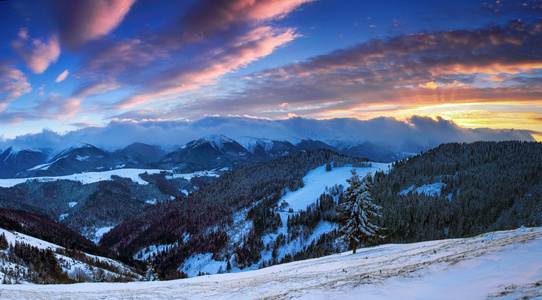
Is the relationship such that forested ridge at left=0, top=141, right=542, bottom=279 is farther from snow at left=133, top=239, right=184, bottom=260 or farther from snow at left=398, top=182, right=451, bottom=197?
snow at left=133, top=239, right=184, bottom=260

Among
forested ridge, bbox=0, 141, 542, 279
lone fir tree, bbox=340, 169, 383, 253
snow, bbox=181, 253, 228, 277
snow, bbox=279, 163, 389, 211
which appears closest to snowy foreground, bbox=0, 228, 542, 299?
lone fir tree, bbox=340, 169, 383, 253

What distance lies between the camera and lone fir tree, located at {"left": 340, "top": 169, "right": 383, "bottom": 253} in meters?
42.5

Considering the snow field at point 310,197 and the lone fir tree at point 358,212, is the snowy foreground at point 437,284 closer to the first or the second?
the lone fir tree at point 358,212

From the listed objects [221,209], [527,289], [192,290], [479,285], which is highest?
[527,289]

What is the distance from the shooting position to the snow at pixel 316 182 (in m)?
143

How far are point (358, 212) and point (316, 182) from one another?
410 feet

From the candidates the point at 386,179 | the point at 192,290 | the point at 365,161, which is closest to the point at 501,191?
the point at 386,179

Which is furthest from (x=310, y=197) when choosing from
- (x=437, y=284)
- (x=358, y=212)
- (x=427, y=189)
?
(x=437, y=284)

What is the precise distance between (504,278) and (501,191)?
130207 mm

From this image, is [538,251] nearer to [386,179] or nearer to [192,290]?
[192,290]

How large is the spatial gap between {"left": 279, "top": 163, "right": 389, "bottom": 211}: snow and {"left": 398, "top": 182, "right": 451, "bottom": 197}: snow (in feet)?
69.4

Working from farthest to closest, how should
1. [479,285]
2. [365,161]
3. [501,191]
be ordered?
[365,161]
[501,191]
[479,285]

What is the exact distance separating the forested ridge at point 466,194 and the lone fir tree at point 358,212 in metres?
38.0

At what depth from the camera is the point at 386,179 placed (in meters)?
135
